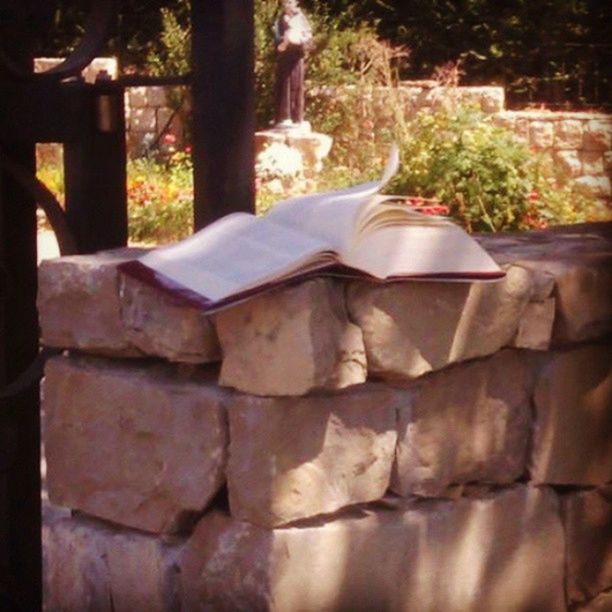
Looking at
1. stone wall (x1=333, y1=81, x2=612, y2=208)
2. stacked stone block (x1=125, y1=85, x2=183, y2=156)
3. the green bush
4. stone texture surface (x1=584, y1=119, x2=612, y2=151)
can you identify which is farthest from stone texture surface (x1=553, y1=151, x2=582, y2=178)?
stacked stone block (x1=125, y1=85, x2=183, y2=156)

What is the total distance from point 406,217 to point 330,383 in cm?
34

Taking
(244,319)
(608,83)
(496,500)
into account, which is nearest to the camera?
(244,319)

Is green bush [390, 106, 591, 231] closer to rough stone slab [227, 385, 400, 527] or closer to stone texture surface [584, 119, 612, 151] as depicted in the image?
stone texture surface [584, 119, 612, 151]

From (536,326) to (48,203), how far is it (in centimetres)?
90

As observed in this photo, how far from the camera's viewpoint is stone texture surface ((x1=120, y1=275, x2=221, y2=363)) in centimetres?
234

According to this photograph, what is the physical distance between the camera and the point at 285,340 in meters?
2.25

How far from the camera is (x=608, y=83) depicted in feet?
41.4

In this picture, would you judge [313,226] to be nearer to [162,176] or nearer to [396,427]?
[396,427]

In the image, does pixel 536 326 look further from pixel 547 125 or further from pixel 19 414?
pixel 547 125

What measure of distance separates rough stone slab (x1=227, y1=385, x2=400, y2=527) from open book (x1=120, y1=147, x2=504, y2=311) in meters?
0.19

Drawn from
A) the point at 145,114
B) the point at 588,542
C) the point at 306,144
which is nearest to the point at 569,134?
the point at 306,144

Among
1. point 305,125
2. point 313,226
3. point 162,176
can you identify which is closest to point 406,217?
point 313,226

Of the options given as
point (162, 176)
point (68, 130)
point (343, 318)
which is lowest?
point (162, 176)

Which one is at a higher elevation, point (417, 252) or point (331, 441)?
point (417, 252)
